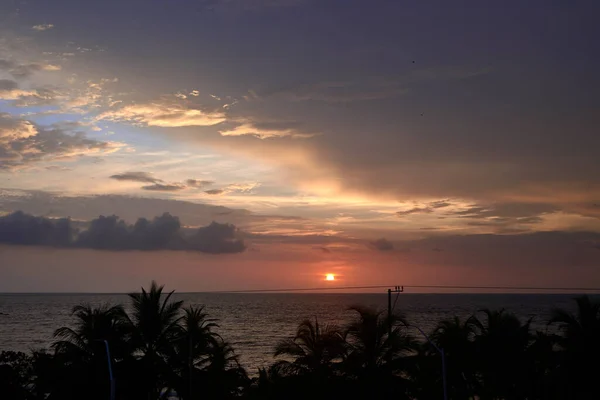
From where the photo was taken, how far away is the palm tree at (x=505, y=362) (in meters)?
37.0

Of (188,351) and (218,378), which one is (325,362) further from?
(188,351)

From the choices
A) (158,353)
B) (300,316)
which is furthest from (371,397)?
(300,316)

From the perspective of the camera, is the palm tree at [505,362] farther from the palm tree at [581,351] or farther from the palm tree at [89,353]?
the palm tree at [89,353]

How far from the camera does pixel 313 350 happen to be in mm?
35781

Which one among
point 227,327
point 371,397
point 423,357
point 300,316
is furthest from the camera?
point 300,316

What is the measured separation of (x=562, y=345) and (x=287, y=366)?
15.4m

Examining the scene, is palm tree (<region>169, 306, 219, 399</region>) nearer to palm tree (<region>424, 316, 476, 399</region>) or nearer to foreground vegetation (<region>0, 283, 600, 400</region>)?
foreground vegetation (<region>0, 283, 600, 400</region>)

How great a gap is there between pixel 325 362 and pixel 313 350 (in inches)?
36.3

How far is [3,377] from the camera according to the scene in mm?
37812

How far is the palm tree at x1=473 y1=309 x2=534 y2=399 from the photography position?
36969 millimetres

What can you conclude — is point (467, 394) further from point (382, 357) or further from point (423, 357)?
point (382, 357)

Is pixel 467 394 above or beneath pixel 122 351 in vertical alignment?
beneath

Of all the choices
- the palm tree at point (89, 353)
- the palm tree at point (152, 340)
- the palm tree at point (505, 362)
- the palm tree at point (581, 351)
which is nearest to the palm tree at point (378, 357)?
the palm tree at point (505, 362)

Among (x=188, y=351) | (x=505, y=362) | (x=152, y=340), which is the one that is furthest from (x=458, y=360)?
(x=152, y=340)
